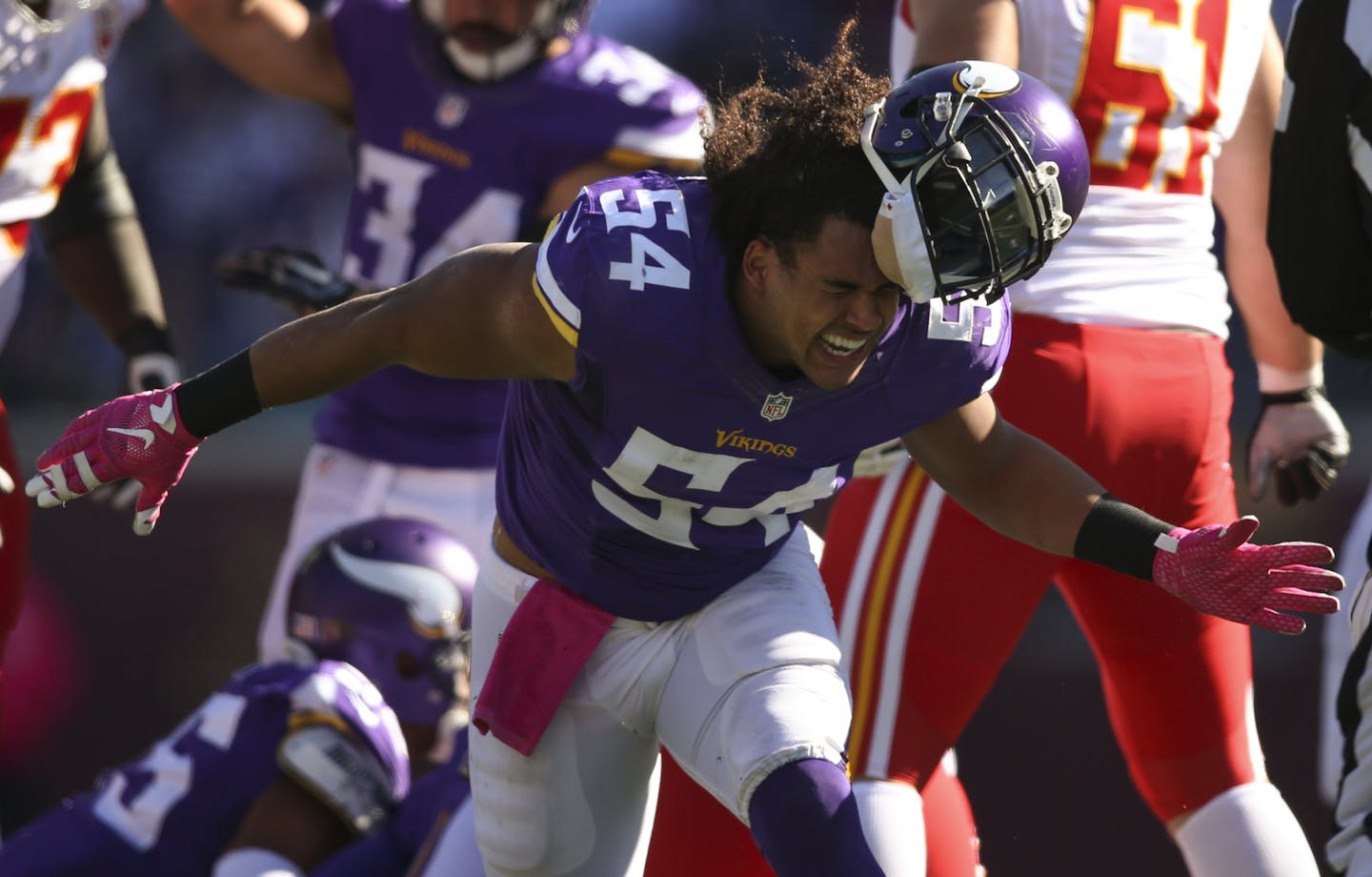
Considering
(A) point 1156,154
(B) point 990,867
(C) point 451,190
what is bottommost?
(B) point 990,867

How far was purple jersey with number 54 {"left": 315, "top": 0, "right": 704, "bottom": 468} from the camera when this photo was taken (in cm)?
402

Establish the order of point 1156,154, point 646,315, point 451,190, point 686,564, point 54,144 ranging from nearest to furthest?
point 646,315 < point 686,564 < point 1156,154 < point 54,144 < point 451,190

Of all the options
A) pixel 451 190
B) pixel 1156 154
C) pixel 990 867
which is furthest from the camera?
pixel 990 867

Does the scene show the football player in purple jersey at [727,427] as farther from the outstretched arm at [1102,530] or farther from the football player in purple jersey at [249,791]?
the football player in purple jersey at [249,791]

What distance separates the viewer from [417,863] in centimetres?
305

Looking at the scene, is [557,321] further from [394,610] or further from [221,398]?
[394,610]

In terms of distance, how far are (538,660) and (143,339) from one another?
5.32ft

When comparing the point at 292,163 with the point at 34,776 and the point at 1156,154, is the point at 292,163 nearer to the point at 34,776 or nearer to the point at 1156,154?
the point at 34,776

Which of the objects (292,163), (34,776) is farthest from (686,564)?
(34,776)

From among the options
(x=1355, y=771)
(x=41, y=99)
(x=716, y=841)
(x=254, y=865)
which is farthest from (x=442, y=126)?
(x=1355, y=771)

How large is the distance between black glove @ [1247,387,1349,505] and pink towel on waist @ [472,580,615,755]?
4.53 ft

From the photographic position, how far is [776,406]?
2387 mm

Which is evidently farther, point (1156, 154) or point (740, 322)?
point (1156, 154)

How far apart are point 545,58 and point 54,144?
3.40 feet
